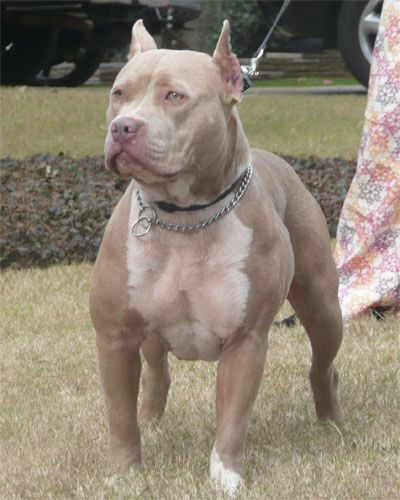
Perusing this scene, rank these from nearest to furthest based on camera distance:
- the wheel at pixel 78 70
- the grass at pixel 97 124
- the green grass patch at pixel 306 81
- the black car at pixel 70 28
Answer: the grass at pixel 97 124, the black car at pixel 70 28, the wheel at pixel 78 70, the green grass patch at pixel 306 81

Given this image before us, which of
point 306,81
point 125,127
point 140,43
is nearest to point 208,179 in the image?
point 125,127

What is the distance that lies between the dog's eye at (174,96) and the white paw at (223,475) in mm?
1121

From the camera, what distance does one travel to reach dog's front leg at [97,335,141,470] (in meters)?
3.89

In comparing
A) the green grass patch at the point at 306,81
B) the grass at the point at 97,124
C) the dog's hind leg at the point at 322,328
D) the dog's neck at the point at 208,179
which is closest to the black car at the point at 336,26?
the grass at the point at 97,124

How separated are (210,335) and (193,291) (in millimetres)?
163

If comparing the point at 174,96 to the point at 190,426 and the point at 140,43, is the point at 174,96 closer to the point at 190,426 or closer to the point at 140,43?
the point at 140,43

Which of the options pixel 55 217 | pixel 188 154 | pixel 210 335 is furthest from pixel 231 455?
pixel 55 217

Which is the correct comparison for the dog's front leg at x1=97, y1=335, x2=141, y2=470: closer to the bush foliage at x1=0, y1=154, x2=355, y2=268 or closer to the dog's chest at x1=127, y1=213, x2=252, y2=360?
the dog's chest at x1=127, y1=213, x2=252, y2=360

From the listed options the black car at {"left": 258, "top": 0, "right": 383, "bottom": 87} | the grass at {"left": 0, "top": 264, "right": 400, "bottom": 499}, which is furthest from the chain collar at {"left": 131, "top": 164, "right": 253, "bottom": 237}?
the black car at {"left": 258, "top": 0, "right": 383, "bottom": 87}

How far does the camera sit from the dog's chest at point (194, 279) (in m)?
3.78

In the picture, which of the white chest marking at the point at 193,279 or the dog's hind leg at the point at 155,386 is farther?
the dog's hind leg at the point at 155,386

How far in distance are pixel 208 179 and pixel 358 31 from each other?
838cm

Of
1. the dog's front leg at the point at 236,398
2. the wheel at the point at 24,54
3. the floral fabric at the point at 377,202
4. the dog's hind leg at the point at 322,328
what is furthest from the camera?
the wheel at the point at 24,54

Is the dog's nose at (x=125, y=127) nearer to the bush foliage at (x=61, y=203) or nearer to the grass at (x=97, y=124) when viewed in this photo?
the bush foliage at (x=61, y=203)
